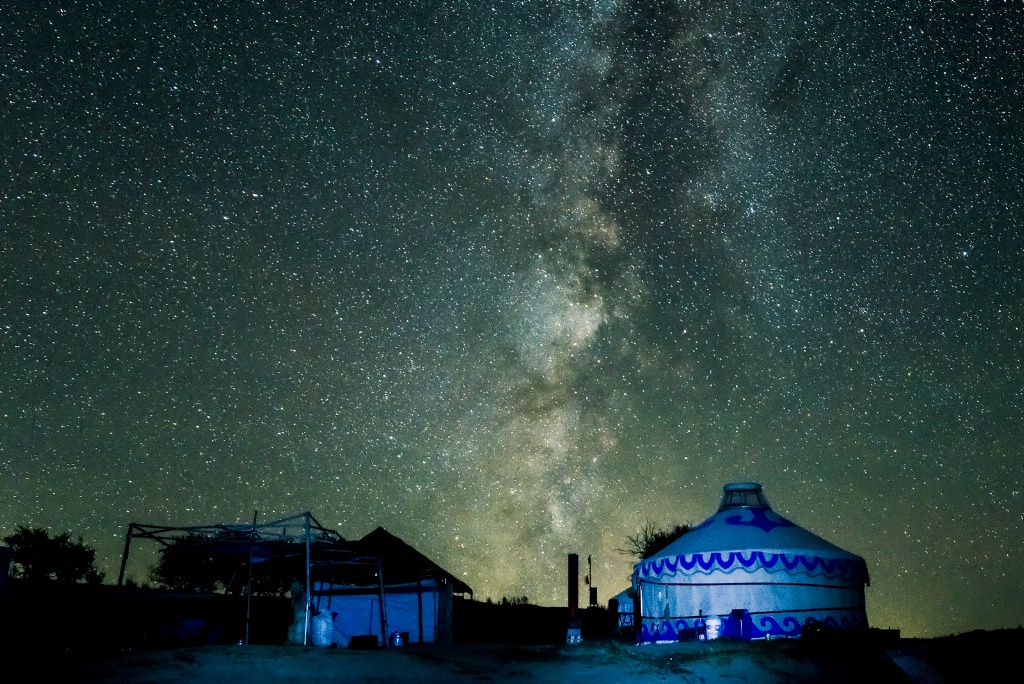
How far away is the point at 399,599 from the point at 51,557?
18.3 meters

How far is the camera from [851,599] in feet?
58.1

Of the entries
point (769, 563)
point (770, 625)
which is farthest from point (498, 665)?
point (769, 563)

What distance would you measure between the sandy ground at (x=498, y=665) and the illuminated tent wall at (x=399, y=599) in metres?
10.2

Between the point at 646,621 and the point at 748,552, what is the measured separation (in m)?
2.89

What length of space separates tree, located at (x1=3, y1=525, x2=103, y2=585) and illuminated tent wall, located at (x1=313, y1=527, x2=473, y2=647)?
613 inches

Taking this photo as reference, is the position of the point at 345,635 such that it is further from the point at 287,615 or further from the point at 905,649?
the point at 905,649

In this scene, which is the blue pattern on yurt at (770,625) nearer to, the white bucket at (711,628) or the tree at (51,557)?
the white bucket at (711,628)

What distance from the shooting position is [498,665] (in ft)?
32.6

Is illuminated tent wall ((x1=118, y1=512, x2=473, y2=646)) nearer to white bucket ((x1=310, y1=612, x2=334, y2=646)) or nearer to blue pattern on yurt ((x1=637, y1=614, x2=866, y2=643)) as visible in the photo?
white bucket ((x1=310, y1=612, x2=334, y2=646))

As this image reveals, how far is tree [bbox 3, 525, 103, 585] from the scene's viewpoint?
3244 centimetres

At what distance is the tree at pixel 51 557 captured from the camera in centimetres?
3244

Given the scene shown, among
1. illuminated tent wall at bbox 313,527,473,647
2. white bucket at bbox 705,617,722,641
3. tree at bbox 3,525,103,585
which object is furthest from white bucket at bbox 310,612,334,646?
tree at bbox 3,525,103,585

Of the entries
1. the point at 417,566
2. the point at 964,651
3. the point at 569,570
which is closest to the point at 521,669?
the point at 964,651

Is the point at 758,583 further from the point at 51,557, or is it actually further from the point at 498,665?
the point at 51,557
